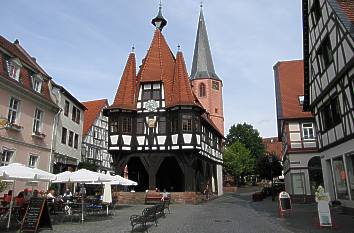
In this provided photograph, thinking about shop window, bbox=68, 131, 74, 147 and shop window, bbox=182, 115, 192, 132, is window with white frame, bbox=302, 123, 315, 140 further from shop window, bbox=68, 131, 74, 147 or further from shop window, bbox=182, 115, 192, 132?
shop window, bbox=68, 131, 74, 147

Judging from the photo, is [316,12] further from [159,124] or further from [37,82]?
[37,82]

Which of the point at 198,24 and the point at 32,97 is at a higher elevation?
the point at 198,24

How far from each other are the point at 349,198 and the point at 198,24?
52275mm

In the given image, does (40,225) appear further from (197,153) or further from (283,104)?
(283,104)

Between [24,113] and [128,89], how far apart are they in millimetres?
9783

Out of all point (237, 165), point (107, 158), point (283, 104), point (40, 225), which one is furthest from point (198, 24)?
point (40, 225)

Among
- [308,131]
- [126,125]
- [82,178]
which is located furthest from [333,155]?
[126,125]

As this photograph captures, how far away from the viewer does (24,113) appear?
20891 mm

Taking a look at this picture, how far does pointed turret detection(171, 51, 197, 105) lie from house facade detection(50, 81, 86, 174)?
29.7ft

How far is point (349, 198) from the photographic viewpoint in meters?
15.0

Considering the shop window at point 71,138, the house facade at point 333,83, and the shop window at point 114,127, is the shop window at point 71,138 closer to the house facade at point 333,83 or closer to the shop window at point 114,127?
the shop window at point 114,127

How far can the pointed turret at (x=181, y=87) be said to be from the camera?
2725 cm

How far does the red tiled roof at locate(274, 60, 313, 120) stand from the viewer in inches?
1084

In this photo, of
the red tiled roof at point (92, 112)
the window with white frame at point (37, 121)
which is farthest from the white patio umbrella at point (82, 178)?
the red tiled roof at point (92, 112)
